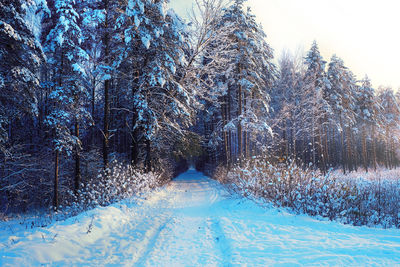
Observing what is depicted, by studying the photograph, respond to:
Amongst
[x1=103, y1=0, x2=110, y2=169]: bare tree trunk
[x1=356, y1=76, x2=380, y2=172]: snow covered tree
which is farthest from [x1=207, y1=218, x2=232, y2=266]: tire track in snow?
[x1=356, y1=76, x2=380, y2=172]: snow covered tree

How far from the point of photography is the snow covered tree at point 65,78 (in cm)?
1014

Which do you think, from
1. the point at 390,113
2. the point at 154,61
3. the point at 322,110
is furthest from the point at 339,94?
the point at 154,61

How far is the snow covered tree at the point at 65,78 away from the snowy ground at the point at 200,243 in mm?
6090

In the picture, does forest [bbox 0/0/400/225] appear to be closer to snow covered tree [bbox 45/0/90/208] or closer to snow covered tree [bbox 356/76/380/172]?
snow covered tree [bbox 45/0/90/208]

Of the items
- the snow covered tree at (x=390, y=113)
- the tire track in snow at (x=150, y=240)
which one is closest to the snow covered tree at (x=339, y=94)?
the snow covered tree at (x=390, y=113)

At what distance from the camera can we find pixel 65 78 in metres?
10.8

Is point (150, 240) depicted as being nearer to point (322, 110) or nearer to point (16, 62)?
point (16, 62)

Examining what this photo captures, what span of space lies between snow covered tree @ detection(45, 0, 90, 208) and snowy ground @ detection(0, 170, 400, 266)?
6.09 metres

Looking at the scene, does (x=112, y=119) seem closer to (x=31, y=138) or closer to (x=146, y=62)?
(x=31, y=138)

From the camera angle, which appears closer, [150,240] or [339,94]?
[150,240]

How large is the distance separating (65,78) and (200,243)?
1087 cm

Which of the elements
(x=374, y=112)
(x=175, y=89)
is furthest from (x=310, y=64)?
(x=175, y=89)

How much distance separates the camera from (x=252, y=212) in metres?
7.18

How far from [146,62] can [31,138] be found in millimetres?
10382
